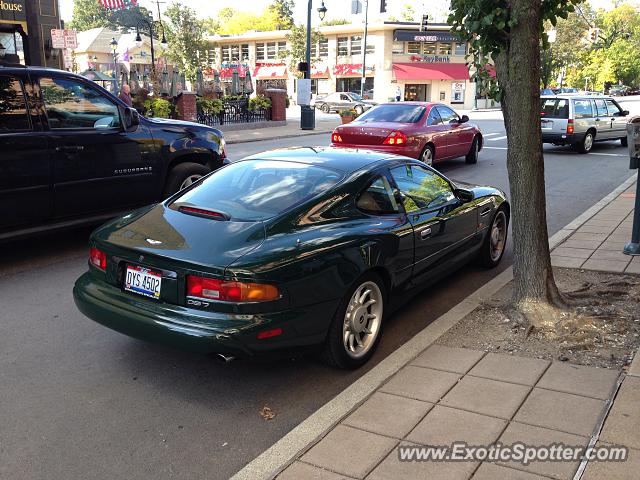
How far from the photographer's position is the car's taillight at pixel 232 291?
11.6 ft

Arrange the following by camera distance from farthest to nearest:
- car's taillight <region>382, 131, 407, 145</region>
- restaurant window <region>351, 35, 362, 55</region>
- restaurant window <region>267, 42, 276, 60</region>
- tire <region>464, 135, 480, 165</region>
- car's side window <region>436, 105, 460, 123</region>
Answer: restaurant window <region>267, 42, 276, 60</region>, restaurant window <region>351, 35, 362, 55</region>, tire <region>464, 135, 480, 165</region>, car's side window <region>436, 105, 460, 123</region>, car's taillight <region>382, 131, 407, 145</region>

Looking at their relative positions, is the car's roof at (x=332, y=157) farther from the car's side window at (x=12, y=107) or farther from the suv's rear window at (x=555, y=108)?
the suv's rear window at (x=555, y=108)

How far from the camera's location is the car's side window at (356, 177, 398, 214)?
4547 mm

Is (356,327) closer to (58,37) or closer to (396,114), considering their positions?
(396,114)

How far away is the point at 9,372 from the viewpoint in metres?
4.12

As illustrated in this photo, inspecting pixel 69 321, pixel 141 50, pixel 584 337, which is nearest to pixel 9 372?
pixel 69 321

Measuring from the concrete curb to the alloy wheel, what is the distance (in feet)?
0.59

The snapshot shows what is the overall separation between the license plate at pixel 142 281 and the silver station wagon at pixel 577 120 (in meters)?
15.4

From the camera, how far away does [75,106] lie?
6.78m

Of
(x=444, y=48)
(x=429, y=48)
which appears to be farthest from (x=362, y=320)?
(x=444, y=48)

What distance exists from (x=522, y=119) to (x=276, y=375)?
105 inches

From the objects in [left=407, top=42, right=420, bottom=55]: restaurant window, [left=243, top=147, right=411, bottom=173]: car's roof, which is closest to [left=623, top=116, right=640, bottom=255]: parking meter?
[left=243, top=147, right=411, bottom=173]: car's roof

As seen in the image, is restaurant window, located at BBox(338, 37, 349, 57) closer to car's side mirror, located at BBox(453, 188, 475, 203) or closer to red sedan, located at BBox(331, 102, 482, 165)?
red sedan, located at BBox(331, 102, 482, 165)

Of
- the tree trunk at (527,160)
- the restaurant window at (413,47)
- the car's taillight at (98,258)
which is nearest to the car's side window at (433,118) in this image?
the tree trunk at (527,160)
